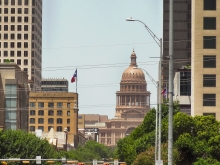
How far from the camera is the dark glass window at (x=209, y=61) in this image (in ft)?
369

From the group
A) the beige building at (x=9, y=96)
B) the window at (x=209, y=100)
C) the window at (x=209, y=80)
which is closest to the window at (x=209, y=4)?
the window at (x=209, y=80)

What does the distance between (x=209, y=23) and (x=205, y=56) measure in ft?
12.5

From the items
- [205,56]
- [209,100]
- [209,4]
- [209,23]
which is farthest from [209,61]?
[209,4]

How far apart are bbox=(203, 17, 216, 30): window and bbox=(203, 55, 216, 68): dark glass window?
131 inches

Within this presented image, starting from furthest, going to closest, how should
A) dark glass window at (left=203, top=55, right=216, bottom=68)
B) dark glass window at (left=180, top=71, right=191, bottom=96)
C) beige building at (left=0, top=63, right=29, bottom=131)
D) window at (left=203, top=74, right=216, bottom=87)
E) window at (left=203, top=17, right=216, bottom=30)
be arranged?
beige building at (left=0, top=63, right=29, bottom=131)
dark glass window at (left=180, top=71, right=191, bottom=96)
window at (left=203, top=74, right=216, bottom=87)
window at (left=203, top=17, right=216, bottom=30)
dark glass window at (left=203, top=55, right=216, bottom=68)

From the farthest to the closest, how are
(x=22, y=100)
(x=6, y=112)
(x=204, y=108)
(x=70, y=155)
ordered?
(x=70, y=155) < (x=22, y=100) < (x=6, y=112) < (x=204, y=108)

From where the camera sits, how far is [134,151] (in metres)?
112

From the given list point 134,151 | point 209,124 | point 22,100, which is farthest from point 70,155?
point 209,124

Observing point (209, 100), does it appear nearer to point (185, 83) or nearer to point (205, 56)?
point (205, 56)

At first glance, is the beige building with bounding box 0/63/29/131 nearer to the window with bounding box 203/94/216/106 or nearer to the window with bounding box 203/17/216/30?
the window with bounding box 203/94/216/106

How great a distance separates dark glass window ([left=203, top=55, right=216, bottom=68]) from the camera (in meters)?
112

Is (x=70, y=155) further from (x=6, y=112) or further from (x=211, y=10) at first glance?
(x=211, y=10)

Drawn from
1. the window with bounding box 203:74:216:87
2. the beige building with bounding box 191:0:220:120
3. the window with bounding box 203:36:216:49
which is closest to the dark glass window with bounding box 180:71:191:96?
the window with bounding box 203:74:216:87

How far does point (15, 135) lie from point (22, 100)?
5313 cm
